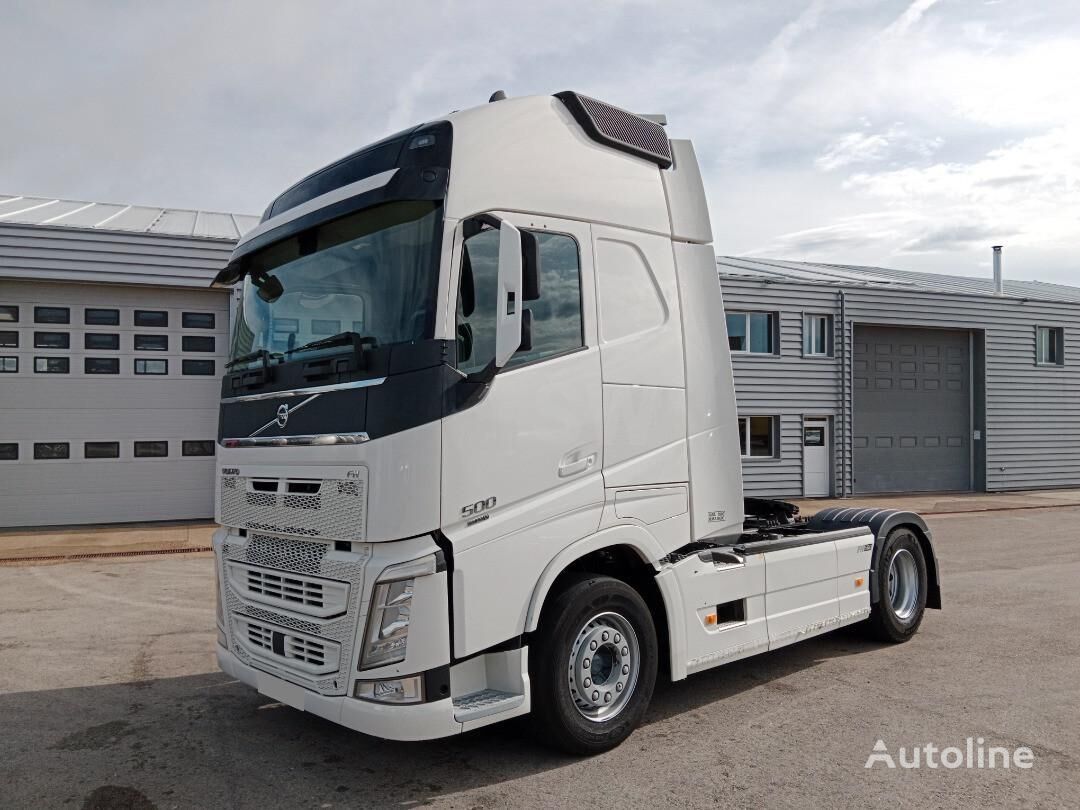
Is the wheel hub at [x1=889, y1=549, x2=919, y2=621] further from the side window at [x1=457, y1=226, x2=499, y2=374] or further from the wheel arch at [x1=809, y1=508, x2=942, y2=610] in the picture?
the side window at [x1=457, y1=226, x2=499, y2=374]

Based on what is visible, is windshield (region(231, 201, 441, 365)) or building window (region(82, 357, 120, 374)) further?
building window (region(82, 357, 120, 374))

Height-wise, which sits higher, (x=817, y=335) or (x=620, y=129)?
(x=817, y=335)

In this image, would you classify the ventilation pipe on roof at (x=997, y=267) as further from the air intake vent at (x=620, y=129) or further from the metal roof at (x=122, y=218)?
the air intake vent at (x=620, y=129)

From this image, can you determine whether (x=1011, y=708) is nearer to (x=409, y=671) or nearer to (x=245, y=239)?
(x=409, y=671)

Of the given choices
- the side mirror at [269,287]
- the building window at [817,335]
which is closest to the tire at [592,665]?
the side mirror at [269,287]

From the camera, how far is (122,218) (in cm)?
1725

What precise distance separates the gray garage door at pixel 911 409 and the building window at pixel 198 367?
1586 centimetres

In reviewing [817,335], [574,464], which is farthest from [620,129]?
[817,335]

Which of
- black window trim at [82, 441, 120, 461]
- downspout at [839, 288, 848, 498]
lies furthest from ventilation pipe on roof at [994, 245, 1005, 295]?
black window trim at [82, 441, 120, 461]

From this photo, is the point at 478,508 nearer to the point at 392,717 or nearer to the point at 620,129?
the point at 392,717

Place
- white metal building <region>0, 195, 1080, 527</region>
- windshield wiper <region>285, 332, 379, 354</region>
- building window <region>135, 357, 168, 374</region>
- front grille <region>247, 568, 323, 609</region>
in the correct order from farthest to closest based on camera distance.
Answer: building window <region>135, 357, 168, 374</region> → white metal building <region>0, 195, 1080, 527</region> → front grille <region>247, 568, 323, 609</region> → windshield wiper <region>285, 332, 379, 354</region>

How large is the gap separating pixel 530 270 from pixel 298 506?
5.48ft

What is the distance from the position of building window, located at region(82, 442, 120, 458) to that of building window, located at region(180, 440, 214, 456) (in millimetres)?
1103

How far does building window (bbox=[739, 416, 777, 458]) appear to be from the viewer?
70.3ft
